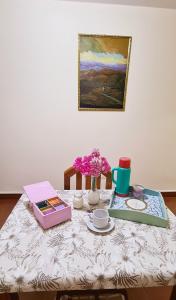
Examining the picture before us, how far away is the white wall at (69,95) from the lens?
2037mm

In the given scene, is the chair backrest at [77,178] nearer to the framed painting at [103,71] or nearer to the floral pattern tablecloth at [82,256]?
the floral pattern tablecloth at [82,256]

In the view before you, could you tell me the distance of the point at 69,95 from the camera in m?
2.23

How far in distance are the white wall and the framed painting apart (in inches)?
2.7

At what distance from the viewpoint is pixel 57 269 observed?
73 cm

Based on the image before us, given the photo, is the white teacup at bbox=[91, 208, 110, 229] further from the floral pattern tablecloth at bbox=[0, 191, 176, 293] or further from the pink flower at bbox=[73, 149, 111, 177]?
the pink flower at bbox=[73, 149, 111, 177]

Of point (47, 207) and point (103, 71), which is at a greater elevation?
point (103, 71)

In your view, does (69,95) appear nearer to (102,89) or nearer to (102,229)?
(102,89)

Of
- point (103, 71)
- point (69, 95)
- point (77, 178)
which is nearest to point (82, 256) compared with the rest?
point (77, 178)

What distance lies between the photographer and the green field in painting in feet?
7.16

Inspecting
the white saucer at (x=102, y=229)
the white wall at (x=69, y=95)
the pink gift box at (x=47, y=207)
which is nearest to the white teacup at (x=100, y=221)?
the white saucer at (x=102, y=229)

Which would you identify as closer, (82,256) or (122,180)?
(82,256)

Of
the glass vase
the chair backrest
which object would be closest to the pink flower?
the glass vase

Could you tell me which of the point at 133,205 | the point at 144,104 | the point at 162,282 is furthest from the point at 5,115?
the point at 162,282

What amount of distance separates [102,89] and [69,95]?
1.27 feet
